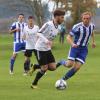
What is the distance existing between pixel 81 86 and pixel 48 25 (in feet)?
6.96

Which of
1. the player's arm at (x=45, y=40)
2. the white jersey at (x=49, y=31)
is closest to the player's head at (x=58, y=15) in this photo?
the white jersey at (x=49, y=31)

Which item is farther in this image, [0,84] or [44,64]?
[0,84]

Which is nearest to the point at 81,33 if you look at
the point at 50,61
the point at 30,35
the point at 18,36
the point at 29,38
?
the point at 50,61

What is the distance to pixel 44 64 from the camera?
1473cm

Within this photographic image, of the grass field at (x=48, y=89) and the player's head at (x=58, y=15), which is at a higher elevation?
the player's head at (x=58, y=15)

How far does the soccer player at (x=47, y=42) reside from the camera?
46.9 feet

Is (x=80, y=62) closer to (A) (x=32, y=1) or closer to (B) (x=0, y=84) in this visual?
(B) (x=0, y=84)

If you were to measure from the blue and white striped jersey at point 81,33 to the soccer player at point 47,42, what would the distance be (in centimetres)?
65

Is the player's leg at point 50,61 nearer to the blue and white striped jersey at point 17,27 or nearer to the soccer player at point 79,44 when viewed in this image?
the soccer player at point 79,44

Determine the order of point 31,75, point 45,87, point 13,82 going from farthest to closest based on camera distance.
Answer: point 31,75, point 13,82, point 45,87

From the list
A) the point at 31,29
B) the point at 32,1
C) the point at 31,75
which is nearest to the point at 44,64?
the point at 31,75

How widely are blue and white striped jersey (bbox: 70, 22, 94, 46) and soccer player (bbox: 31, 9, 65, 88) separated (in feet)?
2.12

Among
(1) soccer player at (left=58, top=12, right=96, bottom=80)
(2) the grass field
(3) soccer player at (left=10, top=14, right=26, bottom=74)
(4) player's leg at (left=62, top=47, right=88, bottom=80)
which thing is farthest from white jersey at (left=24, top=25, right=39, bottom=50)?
(4) player's leg at (left=62, top=47, right=88, bottom=80)

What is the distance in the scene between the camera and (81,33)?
14914mm
